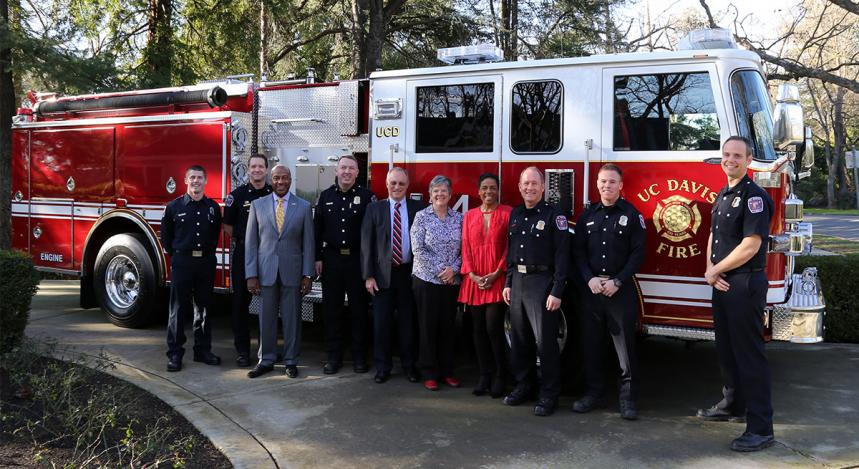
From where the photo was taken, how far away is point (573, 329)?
18.7 feet

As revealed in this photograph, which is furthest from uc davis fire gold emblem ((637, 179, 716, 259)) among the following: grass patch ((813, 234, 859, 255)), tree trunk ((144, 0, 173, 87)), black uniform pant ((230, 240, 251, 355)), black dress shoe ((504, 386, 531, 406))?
grass patch ((813, 234, 859, 255))

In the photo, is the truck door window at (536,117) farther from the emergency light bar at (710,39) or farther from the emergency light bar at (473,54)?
the emergency light bar at (710,39)

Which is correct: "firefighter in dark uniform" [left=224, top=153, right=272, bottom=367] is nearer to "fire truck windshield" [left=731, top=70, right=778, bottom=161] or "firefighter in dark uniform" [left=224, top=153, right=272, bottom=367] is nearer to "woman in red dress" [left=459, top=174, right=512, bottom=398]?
"woman in red dress" [left=459, top=174, right=512, bottom=398]

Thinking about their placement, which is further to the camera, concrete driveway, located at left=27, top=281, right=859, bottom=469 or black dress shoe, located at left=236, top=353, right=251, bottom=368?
black dress shoe, located at left=236, top=353, right=251, bottom=368

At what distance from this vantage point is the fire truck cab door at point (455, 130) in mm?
6062

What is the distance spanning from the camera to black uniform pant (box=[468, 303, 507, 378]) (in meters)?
5.59

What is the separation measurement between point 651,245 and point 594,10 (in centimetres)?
1180

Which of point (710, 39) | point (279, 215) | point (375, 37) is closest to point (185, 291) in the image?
point (279, 215)

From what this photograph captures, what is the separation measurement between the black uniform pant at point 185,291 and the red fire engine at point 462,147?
2.87 ft

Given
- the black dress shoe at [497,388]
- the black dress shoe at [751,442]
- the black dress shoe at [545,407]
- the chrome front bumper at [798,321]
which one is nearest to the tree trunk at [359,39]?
the black dress shoe at [497,388]

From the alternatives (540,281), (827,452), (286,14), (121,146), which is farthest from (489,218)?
(286,14)

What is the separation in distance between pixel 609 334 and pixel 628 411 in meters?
0.58

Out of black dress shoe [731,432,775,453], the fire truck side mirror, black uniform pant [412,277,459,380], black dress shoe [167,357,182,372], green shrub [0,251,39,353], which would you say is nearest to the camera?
black dress shoe [731,432,775,453]

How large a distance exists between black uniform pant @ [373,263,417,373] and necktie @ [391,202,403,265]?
0.07 meters
